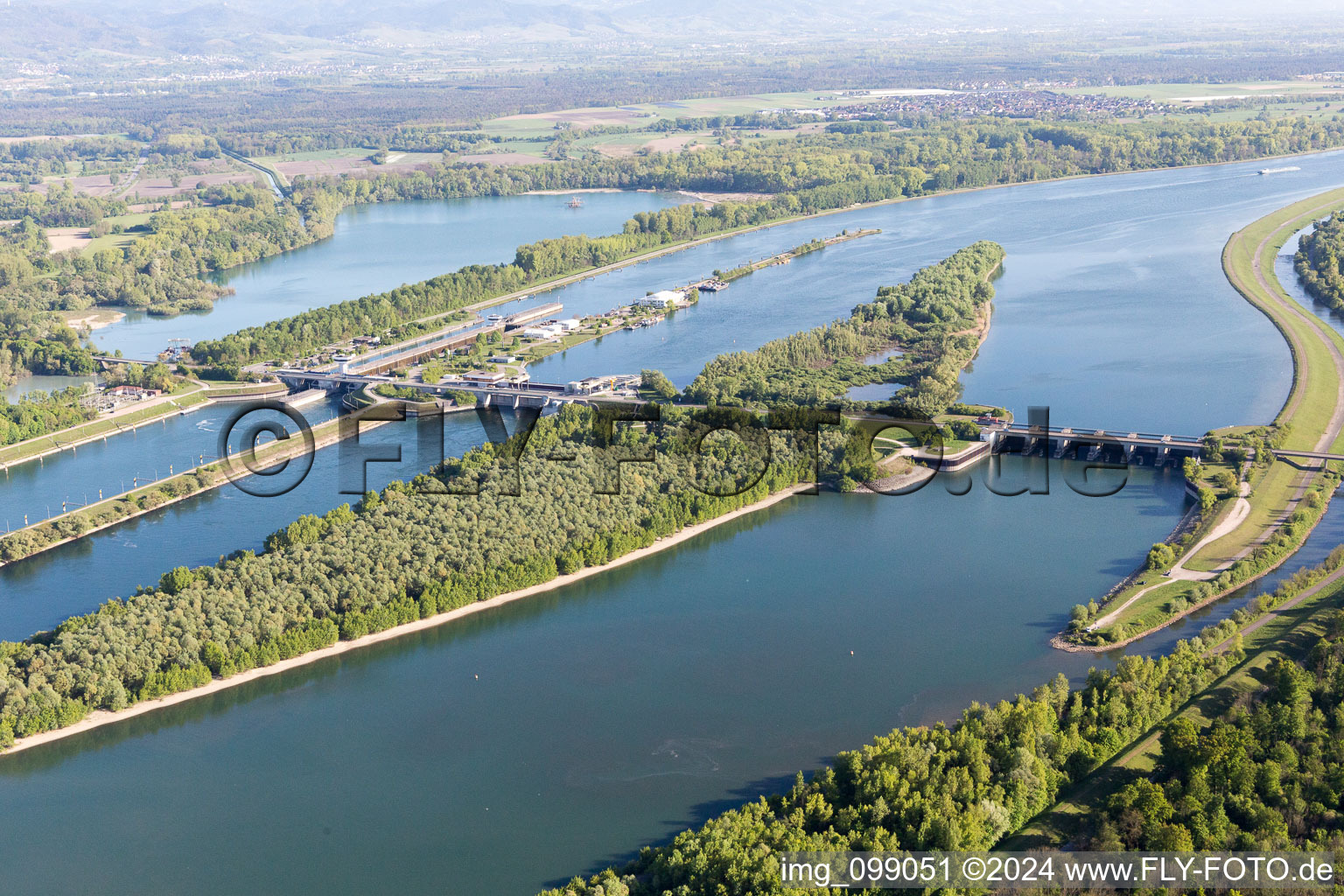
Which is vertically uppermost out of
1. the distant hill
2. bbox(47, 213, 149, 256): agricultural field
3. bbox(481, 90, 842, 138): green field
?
the distant hill

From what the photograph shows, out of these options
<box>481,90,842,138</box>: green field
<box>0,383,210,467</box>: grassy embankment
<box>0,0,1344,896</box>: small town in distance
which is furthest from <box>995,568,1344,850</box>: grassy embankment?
<box>481,90,842,138</box>: green field

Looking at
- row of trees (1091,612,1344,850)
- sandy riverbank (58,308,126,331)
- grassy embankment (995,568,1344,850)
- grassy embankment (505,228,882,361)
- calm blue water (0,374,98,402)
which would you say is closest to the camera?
row of trees (1091,612,1344,850)

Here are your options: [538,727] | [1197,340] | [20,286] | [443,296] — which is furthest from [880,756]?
[20,286]

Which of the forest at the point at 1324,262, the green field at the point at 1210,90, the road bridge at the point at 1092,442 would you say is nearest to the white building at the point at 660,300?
the road bridge at the point at 1092,442

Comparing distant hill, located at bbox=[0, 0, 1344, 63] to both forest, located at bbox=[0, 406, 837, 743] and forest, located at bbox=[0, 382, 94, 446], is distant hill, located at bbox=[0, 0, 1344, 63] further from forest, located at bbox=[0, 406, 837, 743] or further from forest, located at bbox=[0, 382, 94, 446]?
forest, located at bbox=[0, 406, 837, 743]

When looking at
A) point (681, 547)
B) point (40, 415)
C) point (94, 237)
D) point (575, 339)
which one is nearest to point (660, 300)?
point (575, 339)

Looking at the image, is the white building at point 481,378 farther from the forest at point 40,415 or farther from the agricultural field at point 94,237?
the agricultural field at point 94,237

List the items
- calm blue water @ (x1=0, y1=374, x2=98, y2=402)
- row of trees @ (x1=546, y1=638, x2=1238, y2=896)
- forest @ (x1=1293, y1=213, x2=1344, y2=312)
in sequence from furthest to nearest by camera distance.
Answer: forest @ (x1=1293, y1=213, x2=1344, y2=312), calm blue water @ (x1=0, y1=374, x2=98, y2=402), row of trees @ (x1=546, y1=638, x2=1238, y2=896)
